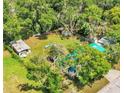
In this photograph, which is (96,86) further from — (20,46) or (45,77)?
(20,46)

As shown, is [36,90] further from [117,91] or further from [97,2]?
[97,2]

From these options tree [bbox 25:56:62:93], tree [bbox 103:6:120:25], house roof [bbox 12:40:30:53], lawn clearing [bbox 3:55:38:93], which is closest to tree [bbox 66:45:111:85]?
tree [bbox 25:56:62:93]

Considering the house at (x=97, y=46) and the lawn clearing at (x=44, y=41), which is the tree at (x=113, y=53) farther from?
the lawn clearing at (x=44, y=41)

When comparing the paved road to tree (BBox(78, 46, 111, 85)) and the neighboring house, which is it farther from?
the neighboring house

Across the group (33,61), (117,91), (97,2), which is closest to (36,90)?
(33,61)

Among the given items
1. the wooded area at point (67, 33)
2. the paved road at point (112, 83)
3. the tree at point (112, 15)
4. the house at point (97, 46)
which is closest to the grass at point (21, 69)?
the wooded area at point (67, 33)

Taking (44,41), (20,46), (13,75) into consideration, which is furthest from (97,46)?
(13,75)
